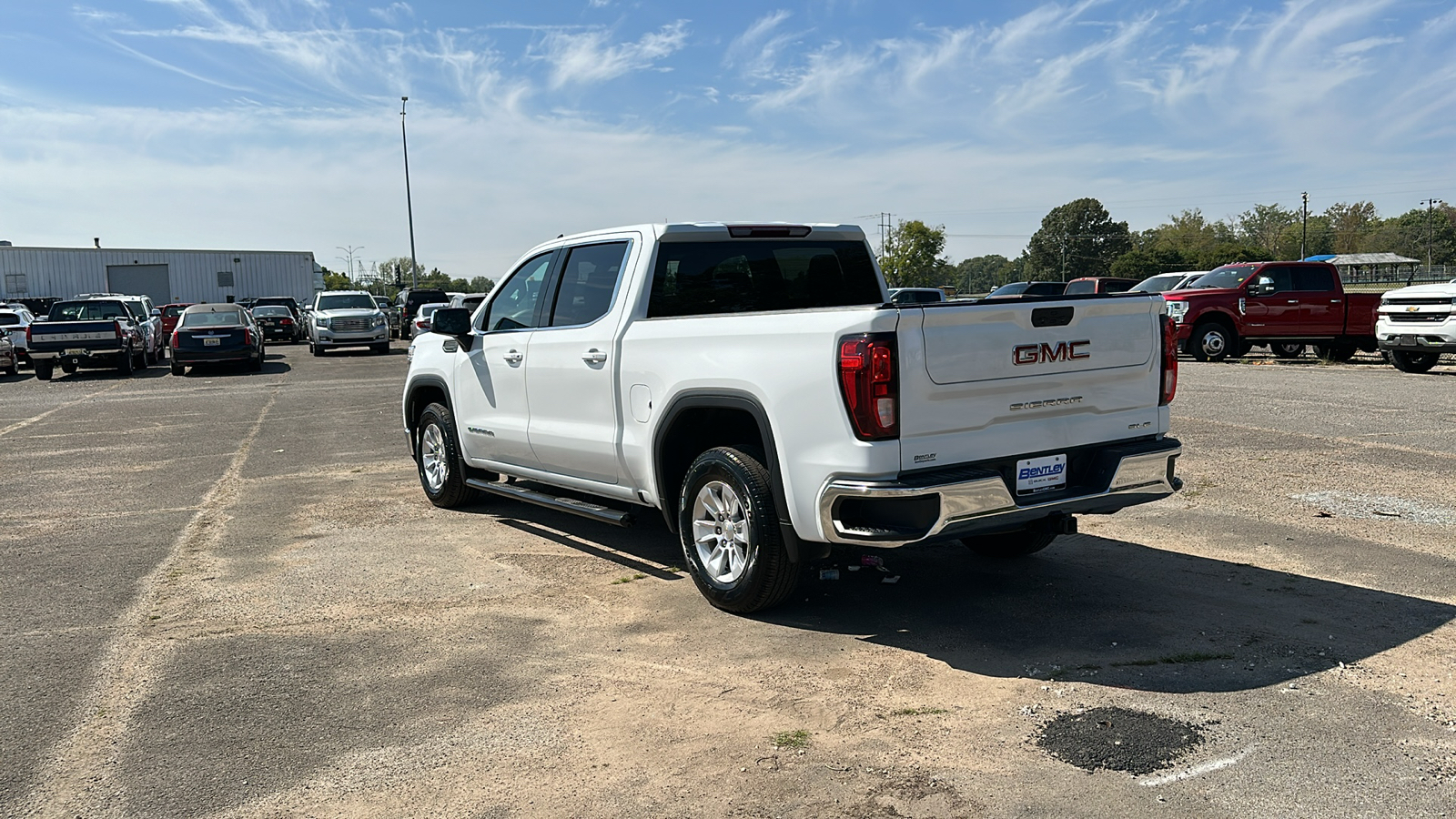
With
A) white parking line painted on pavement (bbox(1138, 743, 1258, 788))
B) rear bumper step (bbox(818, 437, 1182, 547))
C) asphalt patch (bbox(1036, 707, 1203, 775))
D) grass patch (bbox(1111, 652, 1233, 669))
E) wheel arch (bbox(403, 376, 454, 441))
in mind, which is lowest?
white parking line painted on pavement (bbox(1138, 743, 1258, 788))

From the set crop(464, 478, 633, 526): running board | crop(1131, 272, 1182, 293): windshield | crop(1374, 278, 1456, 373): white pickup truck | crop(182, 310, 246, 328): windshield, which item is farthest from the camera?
crop(1131, 272, 1182, 293): windshield

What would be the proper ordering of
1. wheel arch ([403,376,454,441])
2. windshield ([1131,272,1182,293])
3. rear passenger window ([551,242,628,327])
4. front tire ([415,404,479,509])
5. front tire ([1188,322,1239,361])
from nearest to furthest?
1. rear passenger window ([551,242,628,327])
2. front tire ([415,404,479,509])
3. wheel arch ([403,376,454,441])
4. front tire ([1188,322,1239,361])
5. windshield ([1131,272,1182,293])

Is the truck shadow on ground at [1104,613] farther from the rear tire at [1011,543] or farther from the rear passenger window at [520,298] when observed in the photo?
the rear passenger window at [520,298]

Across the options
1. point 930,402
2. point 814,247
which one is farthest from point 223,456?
point 930,402

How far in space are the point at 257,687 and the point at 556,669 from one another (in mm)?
1204

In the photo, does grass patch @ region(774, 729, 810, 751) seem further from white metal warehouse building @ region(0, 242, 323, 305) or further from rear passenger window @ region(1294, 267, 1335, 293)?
white metal warehouse building @ region(0, 242, 323, 305)

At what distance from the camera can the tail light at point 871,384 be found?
450 centimetres

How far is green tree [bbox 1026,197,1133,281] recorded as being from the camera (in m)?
134

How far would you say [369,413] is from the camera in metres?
15.2

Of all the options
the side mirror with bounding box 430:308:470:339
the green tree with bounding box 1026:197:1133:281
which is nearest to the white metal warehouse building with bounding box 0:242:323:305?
the side mirror with bounding box 430:308:470:339

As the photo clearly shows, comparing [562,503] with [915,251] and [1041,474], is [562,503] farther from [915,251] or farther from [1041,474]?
[915,251]

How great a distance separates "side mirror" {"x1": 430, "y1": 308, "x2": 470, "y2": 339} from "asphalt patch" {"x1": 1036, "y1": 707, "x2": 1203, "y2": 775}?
497 cm

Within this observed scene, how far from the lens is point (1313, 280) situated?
70.6 ft

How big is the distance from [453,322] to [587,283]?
144cm
